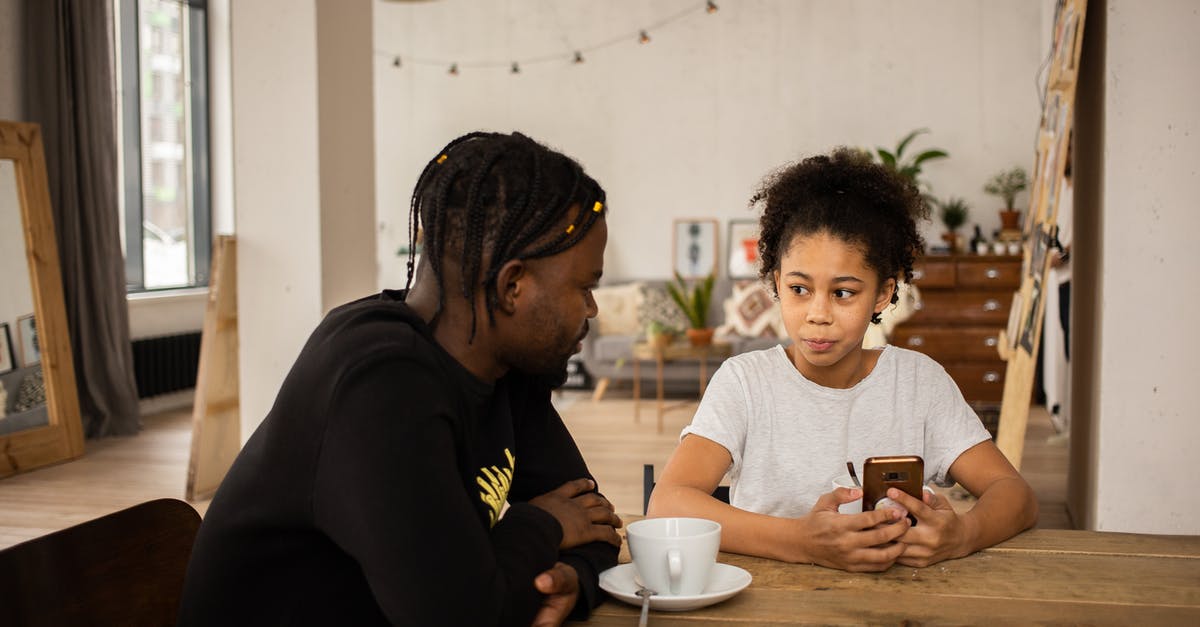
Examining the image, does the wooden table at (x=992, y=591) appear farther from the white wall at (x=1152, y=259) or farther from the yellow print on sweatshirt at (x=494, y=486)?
the white wall at (x=1152, y=259)

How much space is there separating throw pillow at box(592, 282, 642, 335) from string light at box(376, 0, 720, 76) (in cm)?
175

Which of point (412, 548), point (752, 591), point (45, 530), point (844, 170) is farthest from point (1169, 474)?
point (45, 530)

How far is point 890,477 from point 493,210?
0.53 meters

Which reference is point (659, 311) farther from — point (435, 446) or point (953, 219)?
point (435, 446)

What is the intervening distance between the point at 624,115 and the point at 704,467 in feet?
21.1

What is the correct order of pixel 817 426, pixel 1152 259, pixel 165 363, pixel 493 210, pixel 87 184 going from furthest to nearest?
pixel 165 363, pixel 87 184, pixel 1152 259, pixel 817 426, pixel 493 210

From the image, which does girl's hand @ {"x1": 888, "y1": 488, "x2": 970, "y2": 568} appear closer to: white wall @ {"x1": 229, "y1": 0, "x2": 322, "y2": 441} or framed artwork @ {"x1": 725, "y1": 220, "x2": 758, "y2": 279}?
white wall @ {"x1": 229, "y1": 0, "x2": 322, "y2": 441}

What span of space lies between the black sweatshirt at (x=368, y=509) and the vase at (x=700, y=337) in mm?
4870

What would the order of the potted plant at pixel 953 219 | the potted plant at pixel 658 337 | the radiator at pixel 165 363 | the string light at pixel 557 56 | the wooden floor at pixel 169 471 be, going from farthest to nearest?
the string light at pixel 557 56
the potted plant at pixel 953 219
the radiator at pixel 165 363
the potted plant at pixel 658 337
the wooden floor at pixel 169 471

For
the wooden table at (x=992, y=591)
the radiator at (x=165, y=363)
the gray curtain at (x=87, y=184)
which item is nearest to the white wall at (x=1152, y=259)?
the wooden table at (x=992, y=591)

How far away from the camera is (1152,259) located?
2672 mm

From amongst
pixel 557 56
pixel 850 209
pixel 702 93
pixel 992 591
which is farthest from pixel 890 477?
pixel 557 56

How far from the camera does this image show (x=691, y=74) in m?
7.54

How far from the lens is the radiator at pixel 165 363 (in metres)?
6.12
